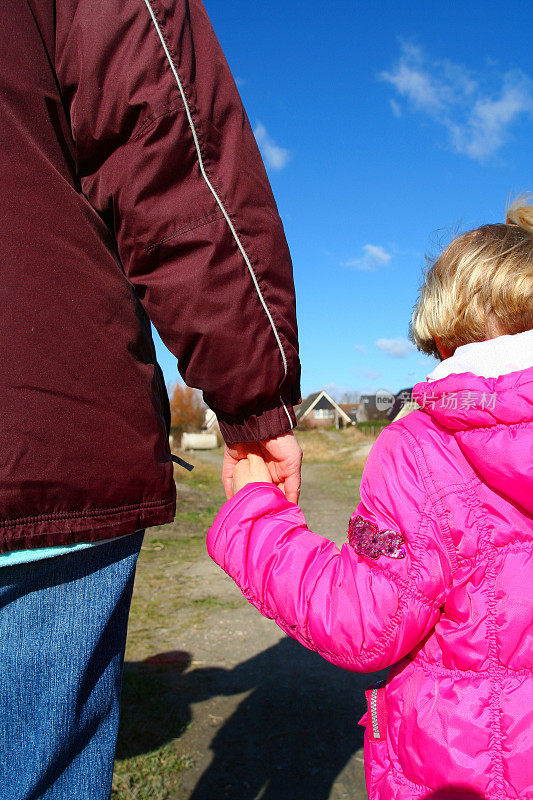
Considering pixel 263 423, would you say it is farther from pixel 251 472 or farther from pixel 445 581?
pixel 445 581

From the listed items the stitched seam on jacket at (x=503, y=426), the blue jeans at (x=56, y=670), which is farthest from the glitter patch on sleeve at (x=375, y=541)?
the blue jeans at (x=56, y=670)

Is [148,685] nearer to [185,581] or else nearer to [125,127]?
[185,581]

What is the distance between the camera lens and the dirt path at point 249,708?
2637 millimetres

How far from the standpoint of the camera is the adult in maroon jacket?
122cm

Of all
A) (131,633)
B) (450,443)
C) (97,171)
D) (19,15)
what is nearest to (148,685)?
(131,633)

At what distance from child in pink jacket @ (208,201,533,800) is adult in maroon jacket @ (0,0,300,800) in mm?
379

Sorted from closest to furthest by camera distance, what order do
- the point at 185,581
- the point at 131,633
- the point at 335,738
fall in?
the point at 335,738 → the point at 131,633 → the point at 185,581

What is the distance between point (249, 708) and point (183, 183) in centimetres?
277

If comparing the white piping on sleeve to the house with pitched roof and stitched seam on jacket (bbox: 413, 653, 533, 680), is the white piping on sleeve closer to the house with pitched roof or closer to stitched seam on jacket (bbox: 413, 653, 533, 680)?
stitched seam on jacket (bbox: 413, 653, 533, 680)

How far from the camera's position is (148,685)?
134 inches

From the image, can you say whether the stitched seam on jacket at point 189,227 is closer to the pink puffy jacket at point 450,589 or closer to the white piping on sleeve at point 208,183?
the white piping on sleeve at point 208,183

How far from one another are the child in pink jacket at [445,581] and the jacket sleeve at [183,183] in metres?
0.39

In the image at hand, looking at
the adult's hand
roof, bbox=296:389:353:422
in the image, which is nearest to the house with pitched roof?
roof, bbox=296:389:353:422

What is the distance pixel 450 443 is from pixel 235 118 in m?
0.87
